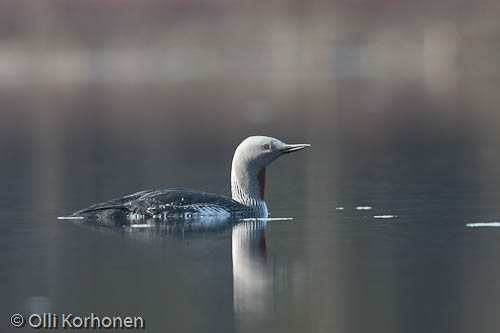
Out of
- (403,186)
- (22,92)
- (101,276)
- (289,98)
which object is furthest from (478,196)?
(22,92)

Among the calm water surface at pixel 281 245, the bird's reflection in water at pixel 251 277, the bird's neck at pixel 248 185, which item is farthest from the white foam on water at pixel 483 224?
the bird's neck at pixel 248 185

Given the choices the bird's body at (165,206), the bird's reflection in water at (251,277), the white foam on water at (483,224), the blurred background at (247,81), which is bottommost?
the bird's reflection in water at (251,277)

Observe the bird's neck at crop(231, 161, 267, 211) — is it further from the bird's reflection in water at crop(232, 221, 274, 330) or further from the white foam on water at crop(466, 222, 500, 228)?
the white foam on water at crop(466, 222, 500, 228)

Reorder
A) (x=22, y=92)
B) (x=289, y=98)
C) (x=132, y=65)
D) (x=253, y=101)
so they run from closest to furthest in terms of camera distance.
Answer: (x=253, y=101), (x=289, y=98), (x=22, y=92), (x=132, y=65)

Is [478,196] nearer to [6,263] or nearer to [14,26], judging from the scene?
[6,263]

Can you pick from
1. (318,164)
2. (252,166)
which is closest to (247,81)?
(318,164)

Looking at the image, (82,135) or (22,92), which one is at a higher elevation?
(22,92)

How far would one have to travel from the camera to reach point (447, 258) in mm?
7484

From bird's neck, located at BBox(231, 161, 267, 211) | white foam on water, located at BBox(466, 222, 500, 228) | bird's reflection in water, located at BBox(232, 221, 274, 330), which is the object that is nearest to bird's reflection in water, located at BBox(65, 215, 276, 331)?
bird's reflection in water, located at BBox(232, 221, 274, 330)

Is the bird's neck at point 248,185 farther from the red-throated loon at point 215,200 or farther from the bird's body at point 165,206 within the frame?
the bird's body at point 165,206

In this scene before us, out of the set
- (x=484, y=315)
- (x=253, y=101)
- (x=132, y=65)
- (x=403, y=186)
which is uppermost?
(x=132, y=65)

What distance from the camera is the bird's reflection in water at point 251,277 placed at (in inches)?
245

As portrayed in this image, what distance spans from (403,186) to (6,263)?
15.5 feet

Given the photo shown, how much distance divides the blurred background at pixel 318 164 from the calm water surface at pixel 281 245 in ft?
0.07
